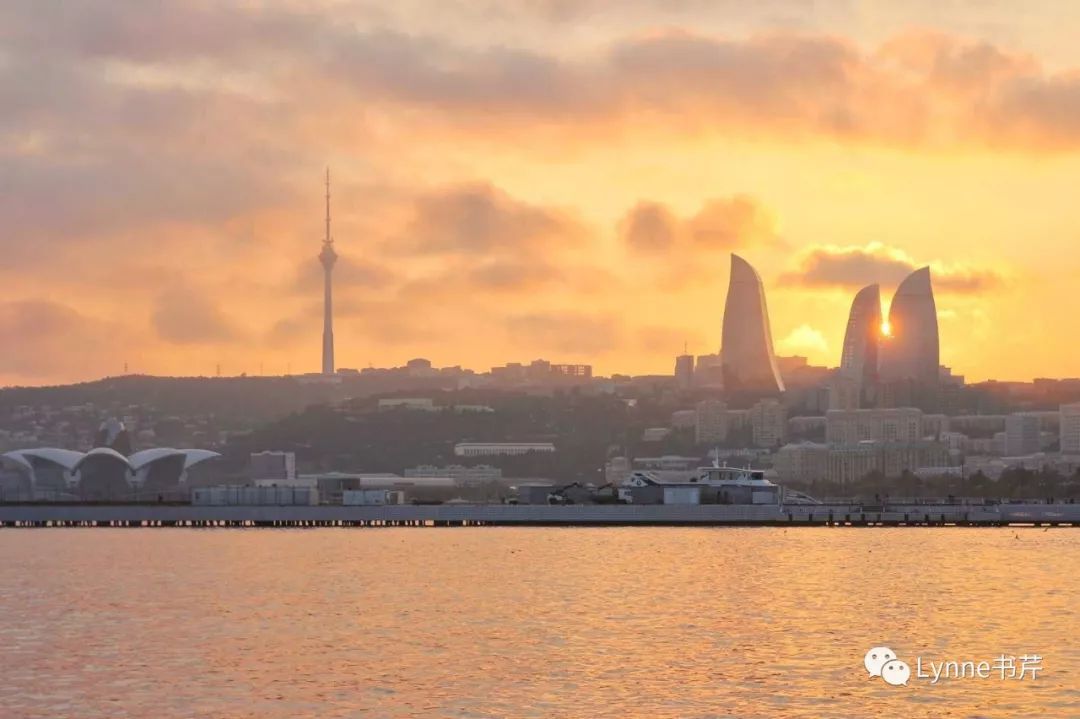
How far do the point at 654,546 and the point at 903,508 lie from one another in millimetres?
59590

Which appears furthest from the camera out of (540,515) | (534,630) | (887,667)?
(540,515)

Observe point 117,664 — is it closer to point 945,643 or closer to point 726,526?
point 945,643

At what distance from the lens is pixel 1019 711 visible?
55.3 m

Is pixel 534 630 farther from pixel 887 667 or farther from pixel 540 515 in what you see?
pixel 540 515

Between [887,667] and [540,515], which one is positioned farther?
[540,515]

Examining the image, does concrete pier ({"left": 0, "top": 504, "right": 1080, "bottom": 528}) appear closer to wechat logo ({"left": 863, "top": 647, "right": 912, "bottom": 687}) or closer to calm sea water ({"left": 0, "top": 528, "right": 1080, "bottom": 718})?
calm sea water ({"left": 0, "top": 528, "right": 1080, "bottom": 718})

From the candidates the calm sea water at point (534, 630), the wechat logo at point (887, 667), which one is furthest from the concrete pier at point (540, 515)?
the wechat logo at point (887, 667)

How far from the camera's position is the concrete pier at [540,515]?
173250 millimetres

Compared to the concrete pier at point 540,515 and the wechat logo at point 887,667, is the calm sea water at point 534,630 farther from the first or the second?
the concrete pier at point 540,515

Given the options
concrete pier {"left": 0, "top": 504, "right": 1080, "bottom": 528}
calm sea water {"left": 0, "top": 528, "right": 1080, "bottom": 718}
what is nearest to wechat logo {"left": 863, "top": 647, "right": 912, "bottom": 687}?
calm sea water {"left": 0, "top": 528, "right": 1080, "bottom": 718}

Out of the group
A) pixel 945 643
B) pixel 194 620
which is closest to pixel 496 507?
pixel 194 620

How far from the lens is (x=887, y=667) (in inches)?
2511

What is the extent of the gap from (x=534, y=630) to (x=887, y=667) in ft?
54.7

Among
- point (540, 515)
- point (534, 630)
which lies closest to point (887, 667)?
point (534, 630)
